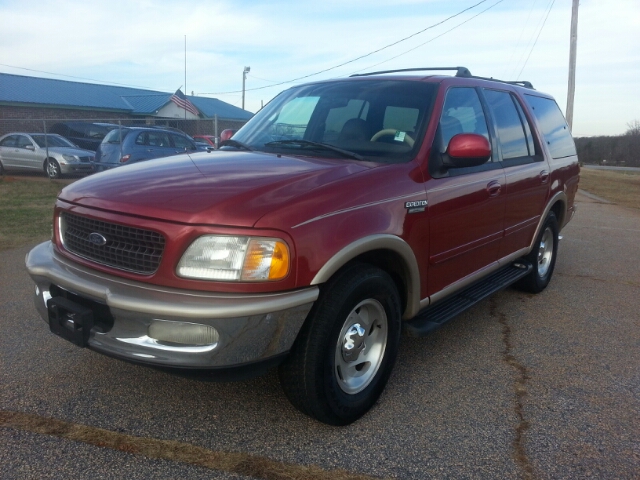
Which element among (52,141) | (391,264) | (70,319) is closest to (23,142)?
(52,141)

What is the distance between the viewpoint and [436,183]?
3.54 meters

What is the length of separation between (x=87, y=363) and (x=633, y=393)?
3.41m

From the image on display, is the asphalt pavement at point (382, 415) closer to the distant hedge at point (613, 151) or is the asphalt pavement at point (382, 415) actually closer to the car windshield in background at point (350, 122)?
the car windshield in background at point (350, 122)

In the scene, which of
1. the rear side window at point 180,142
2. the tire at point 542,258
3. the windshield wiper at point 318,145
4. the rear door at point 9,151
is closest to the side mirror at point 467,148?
the windshield wiper at point 318,145

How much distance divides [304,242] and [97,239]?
1040 mm

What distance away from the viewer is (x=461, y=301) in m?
4.04

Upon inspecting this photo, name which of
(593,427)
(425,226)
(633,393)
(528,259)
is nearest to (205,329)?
(425,226)

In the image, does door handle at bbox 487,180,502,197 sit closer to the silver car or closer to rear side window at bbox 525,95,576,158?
rear side window at bbox 525,95,576,158

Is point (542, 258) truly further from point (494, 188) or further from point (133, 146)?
point (133, 146)

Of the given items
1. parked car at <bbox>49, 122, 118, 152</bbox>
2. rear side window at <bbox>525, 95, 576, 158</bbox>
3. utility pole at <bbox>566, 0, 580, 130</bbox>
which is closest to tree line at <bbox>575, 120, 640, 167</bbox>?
utility pole at <bbox>566, 0, 580, 130</bbox>

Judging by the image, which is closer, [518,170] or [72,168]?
[518,170]

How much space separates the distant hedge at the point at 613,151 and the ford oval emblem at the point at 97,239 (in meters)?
50.6

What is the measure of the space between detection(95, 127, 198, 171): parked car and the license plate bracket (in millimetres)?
10527

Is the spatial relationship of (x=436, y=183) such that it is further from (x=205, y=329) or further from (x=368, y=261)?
(x=205, y=329)
